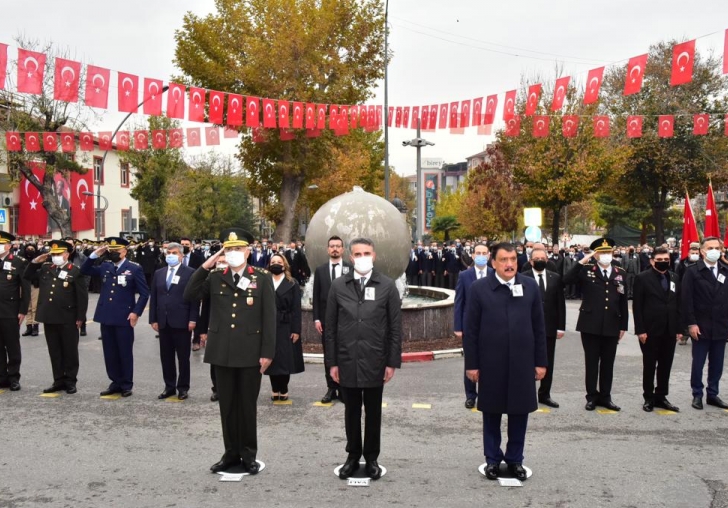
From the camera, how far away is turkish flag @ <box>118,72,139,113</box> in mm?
15469

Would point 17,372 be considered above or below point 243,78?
below

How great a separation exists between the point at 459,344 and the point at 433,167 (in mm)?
156776

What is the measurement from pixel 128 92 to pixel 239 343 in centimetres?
1189

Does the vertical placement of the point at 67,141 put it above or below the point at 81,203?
above

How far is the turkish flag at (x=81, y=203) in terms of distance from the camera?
39.7 meters

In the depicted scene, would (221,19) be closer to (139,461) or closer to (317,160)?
(317,160)

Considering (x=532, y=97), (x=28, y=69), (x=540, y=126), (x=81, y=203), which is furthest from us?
(x=81, y=203)

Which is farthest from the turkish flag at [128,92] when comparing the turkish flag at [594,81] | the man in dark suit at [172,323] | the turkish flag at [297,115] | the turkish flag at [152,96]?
the turkish flag at [594,81]

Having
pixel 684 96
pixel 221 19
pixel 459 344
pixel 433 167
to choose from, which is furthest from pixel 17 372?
pixel 433 167

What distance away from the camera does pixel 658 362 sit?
7.78 m

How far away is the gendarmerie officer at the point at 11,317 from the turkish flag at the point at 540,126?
14624 mm

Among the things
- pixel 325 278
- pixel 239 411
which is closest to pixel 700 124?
pixel 325 278

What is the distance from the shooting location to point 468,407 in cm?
777

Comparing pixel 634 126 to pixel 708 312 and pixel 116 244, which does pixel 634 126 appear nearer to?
pixel 708 312
